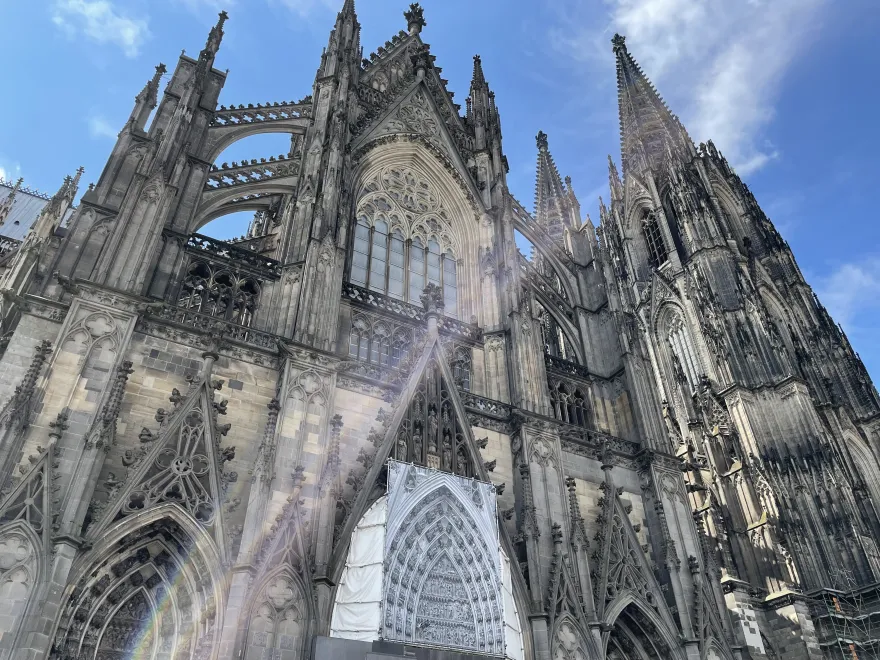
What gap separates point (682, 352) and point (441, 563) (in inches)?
1312

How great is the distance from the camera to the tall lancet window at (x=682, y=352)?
132 feet

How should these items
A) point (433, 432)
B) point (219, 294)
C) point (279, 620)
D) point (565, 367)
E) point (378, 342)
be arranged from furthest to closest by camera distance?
point (565, 367), point (378, 342), point (219, 294), point (433, 432), point (279, 620)

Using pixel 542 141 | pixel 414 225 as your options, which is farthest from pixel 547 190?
pixel 414 225

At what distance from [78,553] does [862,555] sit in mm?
30031

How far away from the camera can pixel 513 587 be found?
12.9m

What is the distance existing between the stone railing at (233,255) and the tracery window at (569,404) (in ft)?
26.2

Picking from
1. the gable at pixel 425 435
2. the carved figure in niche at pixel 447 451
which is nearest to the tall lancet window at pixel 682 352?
the gable at pixel 425 435

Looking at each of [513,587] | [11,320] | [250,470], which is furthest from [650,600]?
[11,320]

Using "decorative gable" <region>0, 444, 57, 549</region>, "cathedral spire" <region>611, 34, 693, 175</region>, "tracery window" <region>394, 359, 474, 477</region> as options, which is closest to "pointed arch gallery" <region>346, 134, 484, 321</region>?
"tracery window" <region>394, 359, 474, 477</region>

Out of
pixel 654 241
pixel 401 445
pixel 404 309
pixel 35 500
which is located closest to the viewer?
pixel 35 500

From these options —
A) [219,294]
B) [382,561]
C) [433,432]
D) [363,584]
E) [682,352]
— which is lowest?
[363,584]

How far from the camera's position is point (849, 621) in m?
26.4

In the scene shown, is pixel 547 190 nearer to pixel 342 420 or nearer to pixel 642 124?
pixel 642 124

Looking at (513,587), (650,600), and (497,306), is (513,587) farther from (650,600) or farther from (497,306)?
(497,306)
